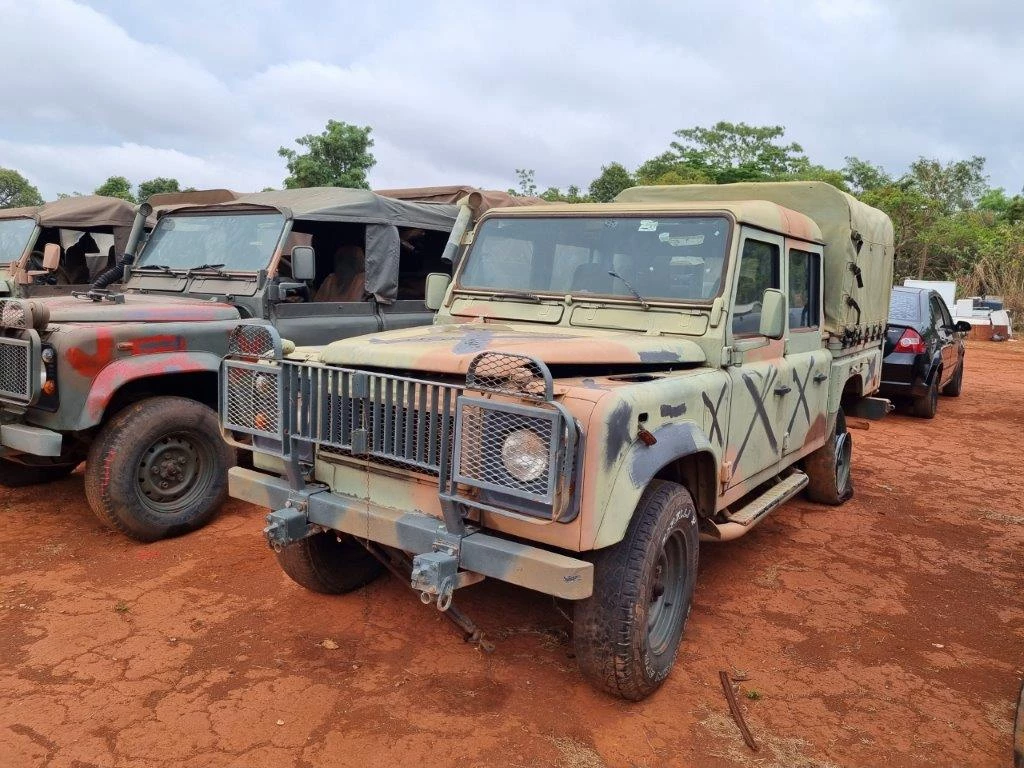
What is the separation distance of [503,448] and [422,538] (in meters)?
0.52

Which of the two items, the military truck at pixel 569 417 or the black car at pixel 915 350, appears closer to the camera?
the military truck at pixel 569 417

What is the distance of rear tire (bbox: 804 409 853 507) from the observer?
18.0ft

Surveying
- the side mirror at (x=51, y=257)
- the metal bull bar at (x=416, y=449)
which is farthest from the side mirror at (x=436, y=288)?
the side mirror at (x=51, y=257)

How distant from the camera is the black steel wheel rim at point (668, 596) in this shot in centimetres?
319

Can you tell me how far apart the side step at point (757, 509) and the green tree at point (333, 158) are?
16.9 metres

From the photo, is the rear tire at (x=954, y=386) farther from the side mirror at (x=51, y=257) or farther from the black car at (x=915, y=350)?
the side mirror at (x=51, y=257)

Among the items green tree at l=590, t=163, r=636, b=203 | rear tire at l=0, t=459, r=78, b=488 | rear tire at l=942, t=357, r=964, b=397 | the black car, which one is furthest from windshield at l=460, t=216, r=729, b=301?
green tree at l=590, t=163, r=636, b=203

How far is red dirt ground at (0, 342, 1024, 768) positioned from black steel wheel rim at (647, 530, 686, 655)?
20cm

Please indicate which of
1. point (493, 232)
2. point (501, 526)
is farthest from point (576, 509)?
point (493, 232)

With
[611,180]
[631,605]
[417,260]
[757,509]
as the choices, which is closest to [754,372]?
[757,509]

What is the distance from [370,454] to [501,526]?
578 mm

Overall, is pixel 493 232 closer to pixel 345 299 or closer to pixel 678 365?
pixel 678 365

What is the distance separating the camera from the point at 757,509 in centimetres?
397

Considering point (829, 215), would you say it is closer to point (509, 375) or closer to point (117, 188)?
point (509, 375)
